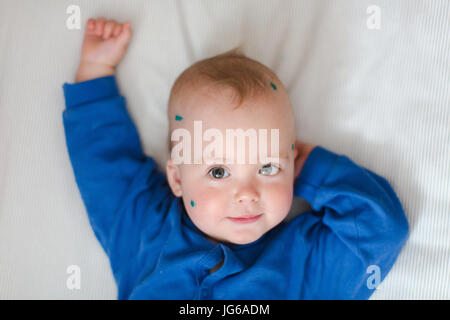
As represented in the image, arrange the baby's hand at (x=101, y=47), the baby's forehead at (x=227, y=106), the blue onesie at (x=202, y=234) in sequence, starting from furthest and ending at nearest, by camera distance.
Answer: the baby's hand at (x=101, y=47) → the blue onesie at (x=202, y=234) → the baby's forehead at (x=227, y=106)

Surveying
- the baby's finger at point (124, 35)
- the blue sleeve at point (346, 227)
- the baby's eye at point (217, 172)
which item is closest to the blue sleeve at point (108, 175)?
the baby's finger at point (124, 35)

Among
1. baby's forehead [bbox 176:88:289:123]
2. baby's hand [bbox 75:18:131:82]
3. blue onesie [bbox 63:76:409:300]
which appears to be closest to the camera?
baby's forehead [bbox 176:88:289:123]

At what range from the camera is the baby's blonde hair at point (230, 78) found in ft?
3.15

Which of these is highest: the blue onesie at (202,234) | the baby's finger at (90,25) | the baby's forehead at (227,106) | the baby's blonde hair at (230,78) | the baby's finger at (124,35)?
the baby's finger at (90,25)

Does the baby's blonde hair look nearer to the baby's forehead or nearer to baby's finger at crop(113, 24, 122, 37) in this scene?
the baby's forehead

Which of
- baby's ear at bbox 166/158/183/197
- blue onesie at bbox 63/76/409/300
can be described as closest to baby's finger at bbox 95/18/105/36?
blue onesie at bbox 63/76/409/300

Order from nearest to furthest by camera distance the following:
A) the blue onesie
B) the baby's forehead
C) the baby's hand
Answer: the baby's forehead < the blue onesie < the baby's hand

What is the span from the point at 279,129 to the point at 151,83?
0.40m

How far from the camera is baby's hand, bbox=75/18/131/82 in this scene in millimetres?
1180

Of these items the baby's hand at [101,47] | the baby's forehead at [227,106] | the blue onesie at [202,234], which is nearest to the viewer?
the baby's forehead at [227,106]

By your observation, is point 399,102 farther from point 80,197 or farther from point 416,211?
point 80,197

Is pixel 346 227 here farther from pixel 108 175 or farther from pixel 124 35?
pixel 124 35

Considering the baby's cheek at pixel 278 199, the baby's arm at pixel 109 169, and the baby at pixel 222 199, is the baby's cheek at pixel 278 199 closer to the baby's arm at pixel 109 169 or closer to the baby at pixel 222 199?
the baby at pixel 222 199
